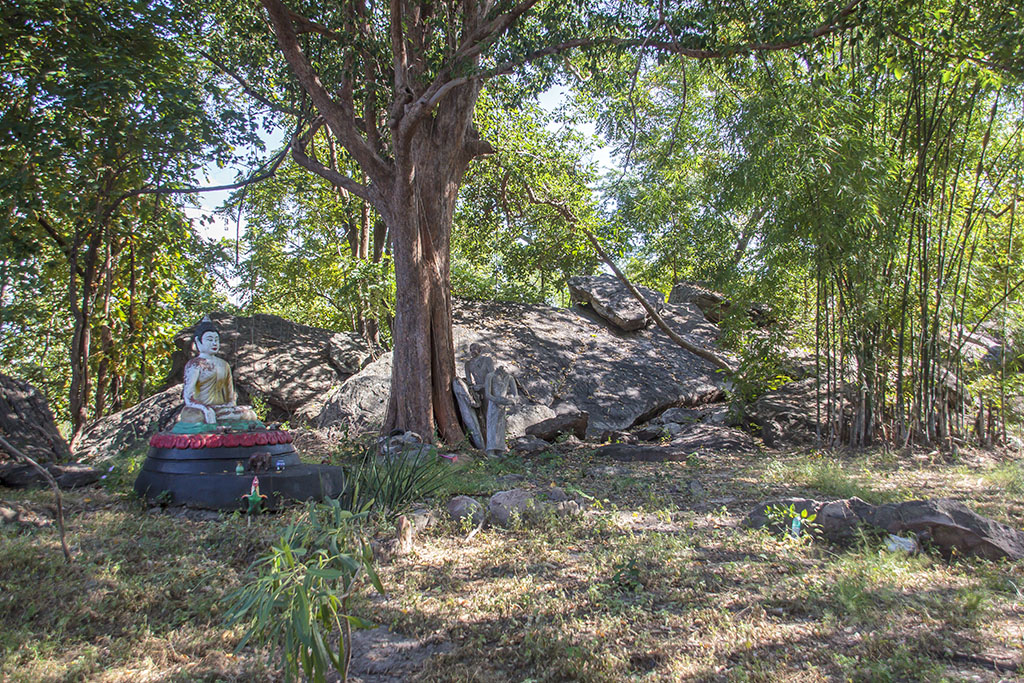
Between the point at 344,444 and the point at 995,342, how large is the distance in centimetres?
812

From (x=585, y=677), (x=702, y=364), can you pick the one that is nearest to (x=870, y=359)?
(x=702, y=364)

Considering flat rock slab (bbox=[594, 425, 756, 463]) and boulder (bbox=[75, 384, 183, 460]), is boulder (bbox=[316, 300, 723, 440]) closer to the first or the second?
flat rock slab (bbox=[594, 425, 756, 463])

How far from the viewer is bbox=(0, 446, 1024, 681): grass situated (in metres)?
2.34

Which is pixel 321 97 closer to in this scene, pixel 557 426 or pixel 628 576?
pixel 557 426

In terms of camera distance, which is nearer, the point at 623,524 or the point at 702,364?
the point at 623,524

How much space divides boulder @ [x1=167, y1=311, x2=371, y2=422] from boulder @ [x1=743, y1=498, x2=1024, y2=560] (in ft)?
22.7

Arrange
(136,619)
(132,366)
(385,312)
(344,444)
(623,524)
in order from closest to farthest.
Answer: (136,619) → (623,524) → (344,444) → (132,366) → (385,312)

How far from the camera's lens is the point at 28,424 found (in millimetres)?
6340

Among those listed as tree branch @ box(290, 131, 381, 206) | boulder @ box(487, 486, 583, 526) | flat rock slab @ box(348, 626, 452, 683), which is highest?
tree branch @ box(290, 131, 381, 206)

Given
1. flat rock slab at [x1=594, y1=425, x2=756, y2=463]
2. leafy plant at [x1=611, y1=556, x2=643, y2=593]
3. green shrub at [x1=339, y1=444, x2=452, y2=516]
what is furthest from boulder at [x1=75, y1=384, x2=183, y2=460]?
leafy plant at [x1=611, y1=556, x2=643, y2=593]

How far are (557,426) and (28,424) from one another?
541 cm

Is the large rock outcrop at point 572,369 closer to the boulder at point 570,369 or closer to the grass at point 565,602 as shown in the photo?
the boulder at point 570,369

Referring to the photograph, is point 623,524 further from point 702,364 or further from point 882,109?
point 702,364

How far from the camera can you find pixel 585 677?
89.3 inches
